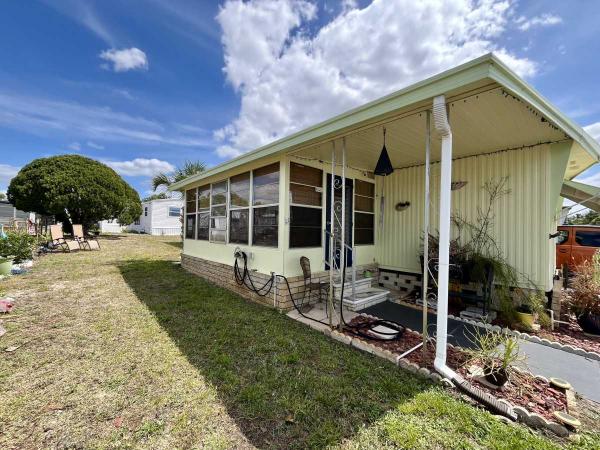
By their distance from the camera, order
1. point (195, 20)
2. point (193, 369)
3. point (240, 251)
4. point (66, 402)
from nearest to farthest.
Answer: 1. point (66, 402)
2. point (193, 369)
3. point (240, 251)
4. point (195, 20)

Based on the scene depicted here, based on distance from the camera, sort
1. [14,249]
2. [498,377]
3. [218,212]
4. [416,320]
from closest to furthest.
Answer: [498,377]
[416,320]
[218,212]
[14,249]

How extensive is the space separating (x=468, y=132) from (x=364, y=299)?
3086 mm

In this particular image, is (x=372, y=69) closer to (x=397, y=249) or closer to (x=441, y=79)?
(x=397, y=249)

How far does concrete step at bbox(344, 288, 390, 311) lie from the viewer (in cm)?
442

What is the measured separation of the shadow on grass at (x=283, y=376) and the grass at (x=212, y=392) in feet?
0.04

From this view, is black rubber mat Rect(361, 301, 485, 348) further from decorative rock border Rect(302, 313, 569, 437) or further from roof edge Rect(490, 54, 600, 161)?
roof edge Rect(490, 54, 600, 161)

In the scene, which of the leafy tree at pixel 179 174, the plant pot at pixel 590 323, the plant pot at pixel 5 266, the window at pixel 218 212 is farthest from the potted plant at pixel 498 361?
the leafy tree at pixel 179 174

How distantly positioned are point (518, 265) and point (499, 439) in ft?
10.8

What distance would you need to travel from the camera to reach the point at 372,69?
662 centimetres

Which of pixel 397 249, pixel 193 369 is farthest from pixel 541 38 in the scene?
pixel 193 369

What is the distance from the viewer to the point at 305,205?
192 inches

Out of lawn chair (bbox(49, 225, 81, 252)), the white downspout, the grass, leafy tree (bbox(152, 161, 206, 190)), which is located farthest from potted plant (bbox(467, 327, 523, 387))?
lawn chair (bbox(49, 225, 81, 252))

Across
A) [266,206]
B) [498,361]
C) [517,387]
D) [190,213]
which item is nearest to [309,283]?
[266,206]

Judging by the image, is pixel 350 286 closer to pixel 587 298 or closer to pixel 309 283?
pixel 309 283
